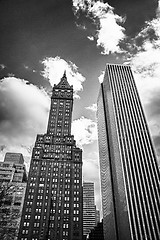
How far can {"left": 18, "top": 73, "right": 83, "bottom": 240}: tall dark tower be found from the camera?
109 meters

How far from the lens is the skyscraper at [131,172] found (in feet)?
391

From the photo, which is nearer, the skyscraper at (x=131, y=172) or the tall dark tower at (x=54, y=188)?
the tall dark tower at (x=54, y=188)

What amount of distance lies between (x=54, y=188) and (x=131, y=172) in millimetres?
55346

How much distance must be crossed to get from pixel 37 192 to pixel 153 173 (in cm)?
8260

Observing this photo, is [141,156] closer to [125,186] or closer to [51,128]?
[125,186]

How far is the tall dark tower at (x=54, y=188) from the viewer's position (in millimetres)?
108688

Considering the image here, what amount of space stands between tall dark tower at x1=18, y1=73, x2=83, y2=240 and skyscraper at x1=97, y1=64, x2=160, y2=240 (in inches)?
1277

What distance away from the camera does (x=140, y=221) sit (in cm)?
11819

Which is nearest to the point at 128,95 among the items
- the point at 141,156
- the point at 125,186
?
the point at 141,156

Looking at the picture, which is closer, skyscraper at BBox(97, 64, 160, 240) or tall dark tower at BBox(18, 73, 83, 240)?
tall dark tower at BBox(18, 73, 83, 240)

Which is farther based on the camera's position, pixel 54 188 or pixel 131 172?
pixel 131 172

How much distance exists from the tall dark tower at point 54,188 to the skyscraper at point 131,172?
32.4 metres

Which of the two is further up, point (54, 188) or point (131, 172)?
point (131, 172)

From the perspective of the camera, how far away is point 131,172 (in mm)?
137500
